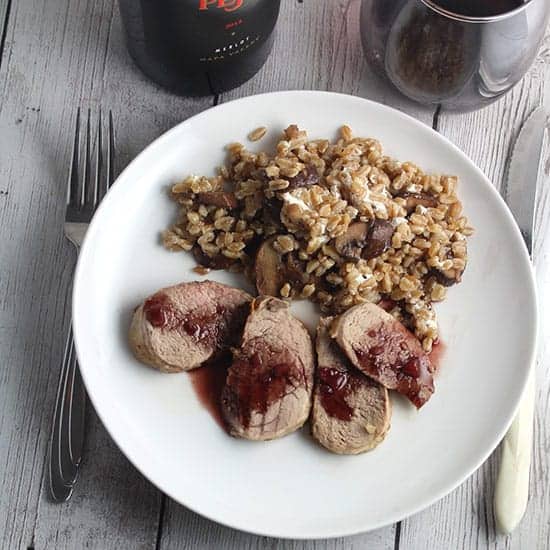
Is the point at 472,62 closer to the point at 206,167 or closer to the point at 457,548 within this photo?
the point at 206,167

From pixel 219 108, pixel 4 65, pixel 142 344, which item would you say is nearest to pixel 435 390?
pixel 142 344

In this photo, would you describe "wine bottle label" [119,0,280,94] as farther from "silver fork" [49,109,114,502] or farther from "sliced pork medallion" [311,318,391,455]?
"sliced pork medallion" [311,318,391,455]

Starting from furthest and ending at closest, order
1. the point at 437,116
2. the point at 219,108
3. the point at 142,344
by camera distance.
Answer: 1. the point at 437,116
2. the point at 219,108
3. the point at 142,344

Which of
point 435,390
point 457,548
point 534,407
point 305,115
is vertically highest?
point 305,115

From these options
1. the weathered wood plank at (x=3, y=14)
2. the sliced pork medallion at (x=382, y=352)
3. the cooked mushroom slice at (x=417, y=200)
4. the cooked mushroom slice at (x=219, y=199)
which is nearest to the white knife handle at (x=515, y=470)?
the sliced pork medallion at (x=382, y=352)

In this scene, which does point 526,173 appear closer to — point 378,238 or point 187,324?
point 378,238

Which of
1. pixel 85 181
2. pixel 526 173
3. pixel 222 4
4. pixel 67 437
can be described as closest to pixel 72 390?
pixel 67 437

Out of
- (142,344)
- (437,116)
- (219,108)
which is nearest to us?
(142,344)
